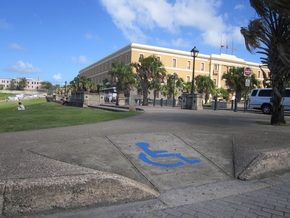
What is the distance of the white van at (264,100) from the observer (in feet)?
64.3

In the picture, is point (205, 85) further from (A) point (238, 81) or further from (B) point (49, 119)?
(B) point (49, 119)

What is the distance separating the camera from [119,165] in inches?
188

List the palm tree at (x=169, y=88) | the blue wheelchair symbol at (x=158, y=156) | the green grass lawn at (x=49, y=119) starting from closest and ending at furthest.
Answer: the blue wheelchair symbol at (x=158, y=156) → the green grass lawn at (x=49, y=119) → the palm tree at (x=169, y=88)

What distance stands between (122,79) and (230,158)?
96.3ft

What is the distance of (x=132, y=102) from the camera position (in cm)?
1812

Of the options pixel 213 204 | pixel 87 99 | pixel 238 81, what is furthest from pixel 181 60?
pixel 213 204

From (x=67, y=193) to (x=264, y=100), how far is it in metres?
19.8

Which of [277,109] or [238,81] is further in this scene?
[238,81]

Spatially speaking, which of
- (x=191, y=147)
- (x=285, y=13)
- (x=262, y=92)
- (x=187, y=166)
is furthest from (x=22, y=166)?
(x=262, y=92)

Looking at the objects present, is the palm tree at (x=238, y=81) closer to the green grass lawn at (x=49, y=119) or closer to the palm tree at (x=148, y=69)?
the palm tree at (x=148, y=69)

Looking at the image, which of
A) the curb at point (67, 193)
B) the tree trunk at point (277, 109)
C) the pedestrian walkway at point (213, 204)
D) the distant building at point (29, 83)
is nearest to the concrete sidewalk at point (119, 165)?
the curb at point (67, 193)

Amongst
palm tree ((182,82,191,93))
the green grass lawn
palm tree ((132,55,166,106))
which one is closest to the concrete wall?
palm tree ((132,55,166,106))

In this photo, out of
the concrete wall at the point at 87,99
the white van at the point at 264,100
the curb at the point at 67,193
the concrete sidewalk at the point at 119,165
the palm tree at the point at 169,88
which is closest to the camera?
the curb at the point at 67,193

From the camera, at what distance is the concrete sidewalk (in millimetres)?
3411
